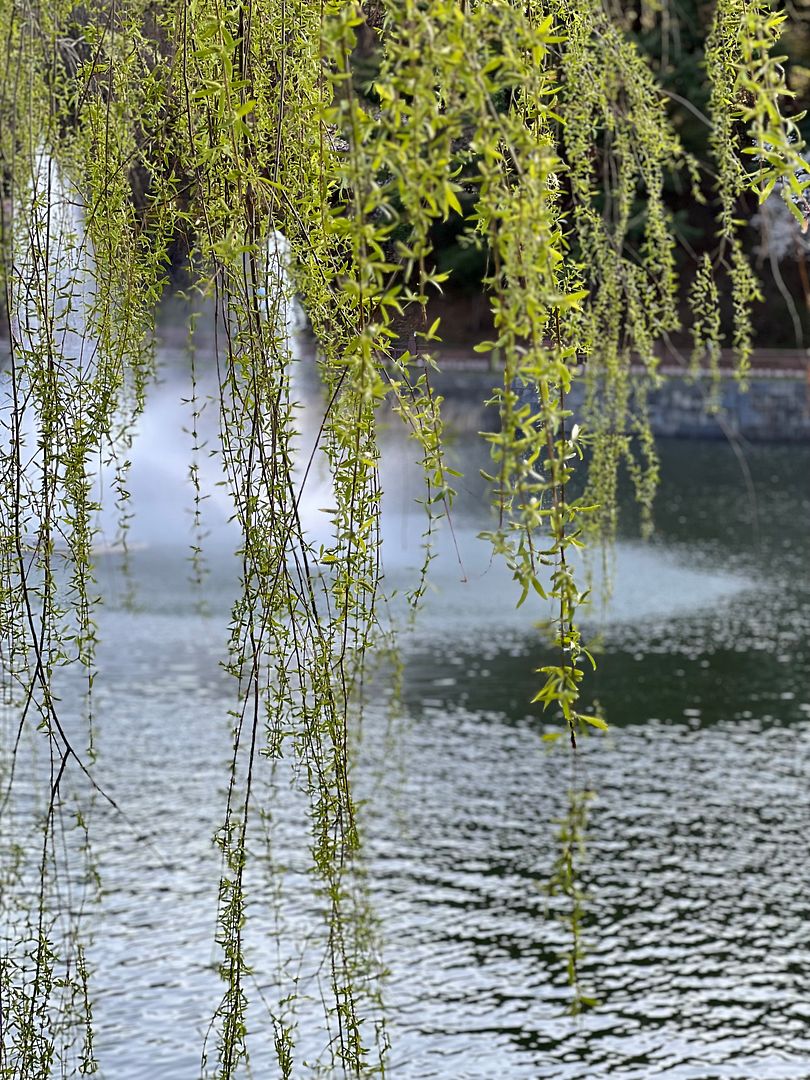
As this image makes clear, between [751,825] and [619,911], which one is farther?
[751,825]

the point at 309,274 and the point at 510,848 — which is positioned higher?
the point at 309,274

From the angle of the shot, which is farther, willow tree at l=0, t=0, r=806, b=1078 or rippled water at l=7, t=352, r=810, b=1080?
rippled water at l=7, t=352, r=810, b=1080

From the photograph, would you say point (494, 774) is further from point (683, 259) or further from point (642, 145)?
point (683, 259)

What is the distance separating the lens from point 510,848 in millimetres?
4266

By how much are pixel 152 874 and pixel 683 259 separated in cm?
1238

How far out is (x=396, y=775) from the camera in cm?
478

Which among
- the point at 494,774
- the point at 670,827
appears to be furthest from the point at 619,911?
the point at 494,774

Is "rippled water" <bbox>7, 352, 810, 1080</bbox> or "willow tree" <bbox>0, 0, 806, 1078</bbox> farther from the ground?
"willow tree" <bbox>0, 0, 806, 1078</bbox>

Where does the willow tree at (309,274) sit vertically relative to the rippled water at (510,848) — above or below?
above

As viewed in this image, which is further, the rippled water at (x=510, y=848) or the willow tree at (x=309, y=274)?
the rippled water at (x=510, y=848)

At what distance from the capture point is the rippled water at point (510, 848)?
3260 millimetres

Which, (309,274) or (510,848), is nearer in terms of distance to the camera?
(309,274)

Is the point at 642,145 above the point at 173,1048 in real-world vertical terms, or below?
above

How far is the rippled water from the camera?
10.7 ft
